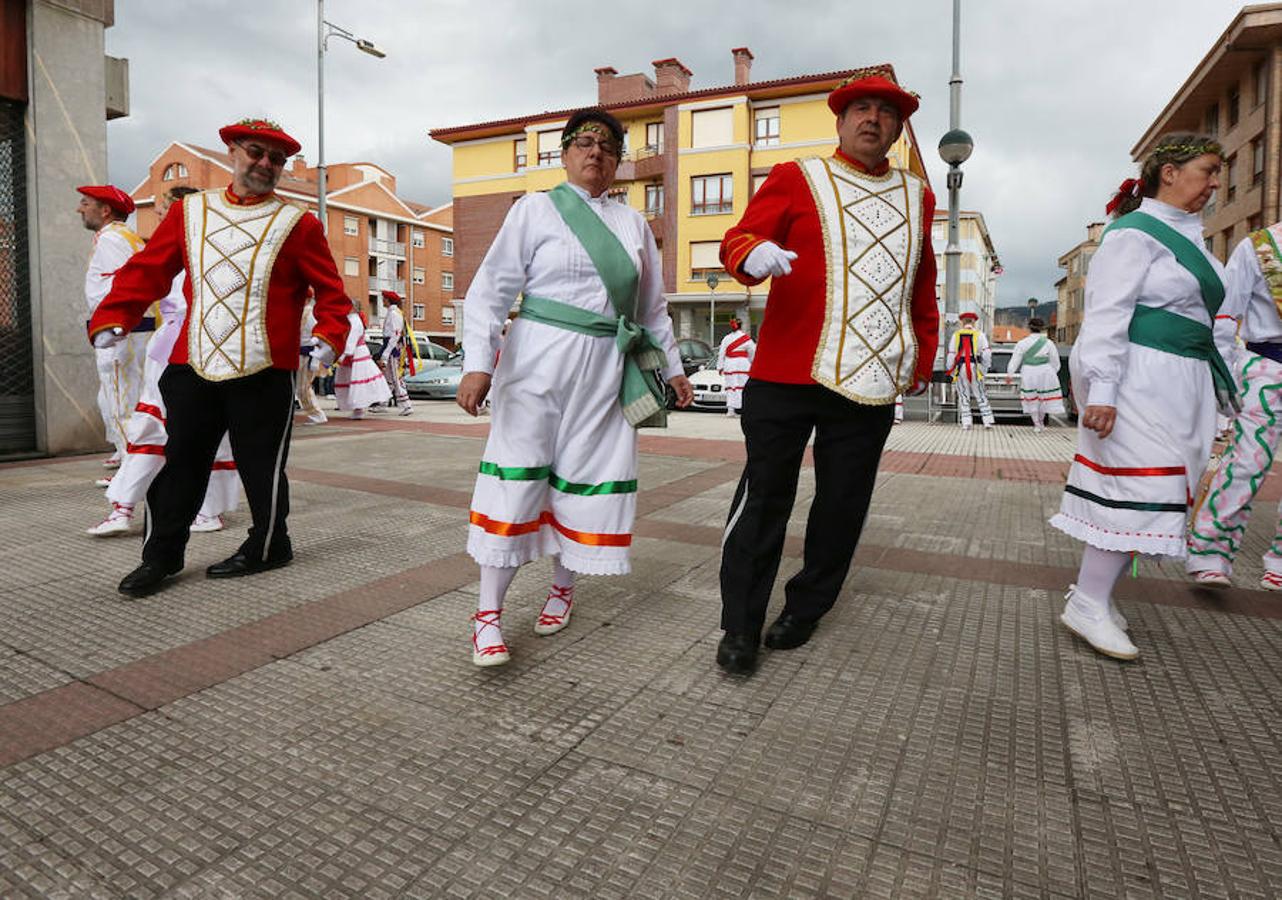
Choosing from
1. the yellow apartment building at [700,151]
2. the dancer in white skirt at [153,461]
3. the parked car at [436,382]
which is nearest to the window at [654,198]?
the yellow apartment building at [700,151]

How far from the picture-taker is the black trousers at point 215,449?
3740 millimetres

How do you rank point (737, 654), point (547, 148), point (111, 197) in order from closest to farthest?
1. point (737, 654)
2. point (111, 197)
3. point (547, 148)

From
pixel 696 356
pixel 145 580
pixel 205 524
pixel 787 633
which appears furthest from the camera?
pixel 696 356

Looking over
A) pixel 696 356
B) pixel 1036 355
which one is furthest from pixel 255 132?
pixel 696 356

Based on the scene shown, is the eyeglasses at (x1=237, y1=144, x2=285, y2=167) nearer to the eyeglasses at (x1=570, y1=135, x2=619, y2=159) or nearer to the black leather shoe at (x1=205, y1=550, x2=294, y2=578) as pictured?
the eyeglasses at (x1=570, y1=135, x2=619, y2=159)

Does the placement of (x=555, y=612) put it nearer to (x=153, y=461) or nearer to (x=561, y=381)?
(x=561, y=381)

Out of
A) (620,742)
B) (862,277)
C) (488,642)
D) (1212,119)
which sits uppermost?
(1212,119)

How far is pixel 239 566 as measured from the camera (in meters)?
3.92

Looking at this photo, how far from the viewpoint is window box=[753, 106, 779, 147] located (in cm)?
3578

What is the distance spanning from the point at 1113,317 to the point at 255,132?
3.58m

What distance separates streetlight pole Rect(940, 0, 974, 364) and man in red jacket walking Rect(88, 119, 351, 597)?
38.1 ft

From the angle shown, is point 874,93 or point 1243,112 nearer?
point 874,93

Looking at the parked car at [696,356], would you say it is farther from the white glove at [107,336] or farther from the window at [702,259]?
the window at [702,259]

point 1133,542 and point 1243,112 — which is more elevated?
point 1243,112
